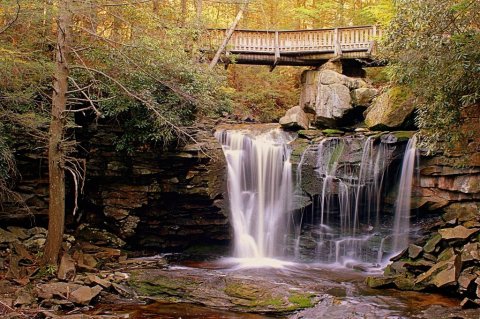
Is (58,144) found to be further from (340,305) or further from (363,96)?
(363,96)

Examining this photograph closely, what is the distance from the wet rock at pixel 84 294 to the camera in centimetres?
860

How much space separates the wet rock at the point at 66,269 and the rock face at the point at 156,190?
3.08 meters

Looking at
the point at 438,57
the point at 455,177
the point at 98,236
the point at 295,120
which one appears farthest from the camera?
the point at 295,120

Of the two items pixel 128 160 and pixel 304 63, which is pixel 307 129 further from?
pixel 128 160

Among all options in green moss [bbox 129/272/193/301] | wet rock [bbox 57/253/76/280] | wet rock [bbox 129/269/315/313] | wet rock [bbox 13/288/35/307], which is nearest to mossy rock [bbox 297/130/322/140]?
wet rock [bbox 129/269/315/313]

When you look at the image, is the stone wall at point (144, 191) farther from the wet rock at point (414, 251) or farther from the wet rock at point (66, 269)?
the wet rock at point (414, 251)

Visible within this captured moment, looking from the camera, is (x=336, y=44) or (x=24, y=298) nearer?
(x=24, y=298)

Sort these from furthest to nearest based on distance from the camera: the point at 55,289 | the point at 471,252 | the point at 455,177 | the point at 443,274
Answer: the point at 455,177 < the point at 471,252 < the point at 443,274 < the point at 55,289

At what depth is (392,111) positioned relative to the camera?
45.3 feet

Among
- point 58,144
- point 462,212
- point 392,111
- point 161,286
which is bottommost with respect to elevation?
point 161,286

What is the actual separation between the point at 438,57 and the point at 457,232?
4.18m

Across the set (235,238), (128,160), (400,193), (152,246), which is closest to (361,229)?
(400,193)

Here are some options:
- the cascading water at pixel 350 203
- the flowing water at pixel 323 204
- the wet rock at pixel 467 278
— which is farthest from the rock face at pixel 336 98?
the wet rock at pixel 467 278

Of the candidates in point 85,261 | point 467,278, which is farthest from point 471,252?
point 85,261
